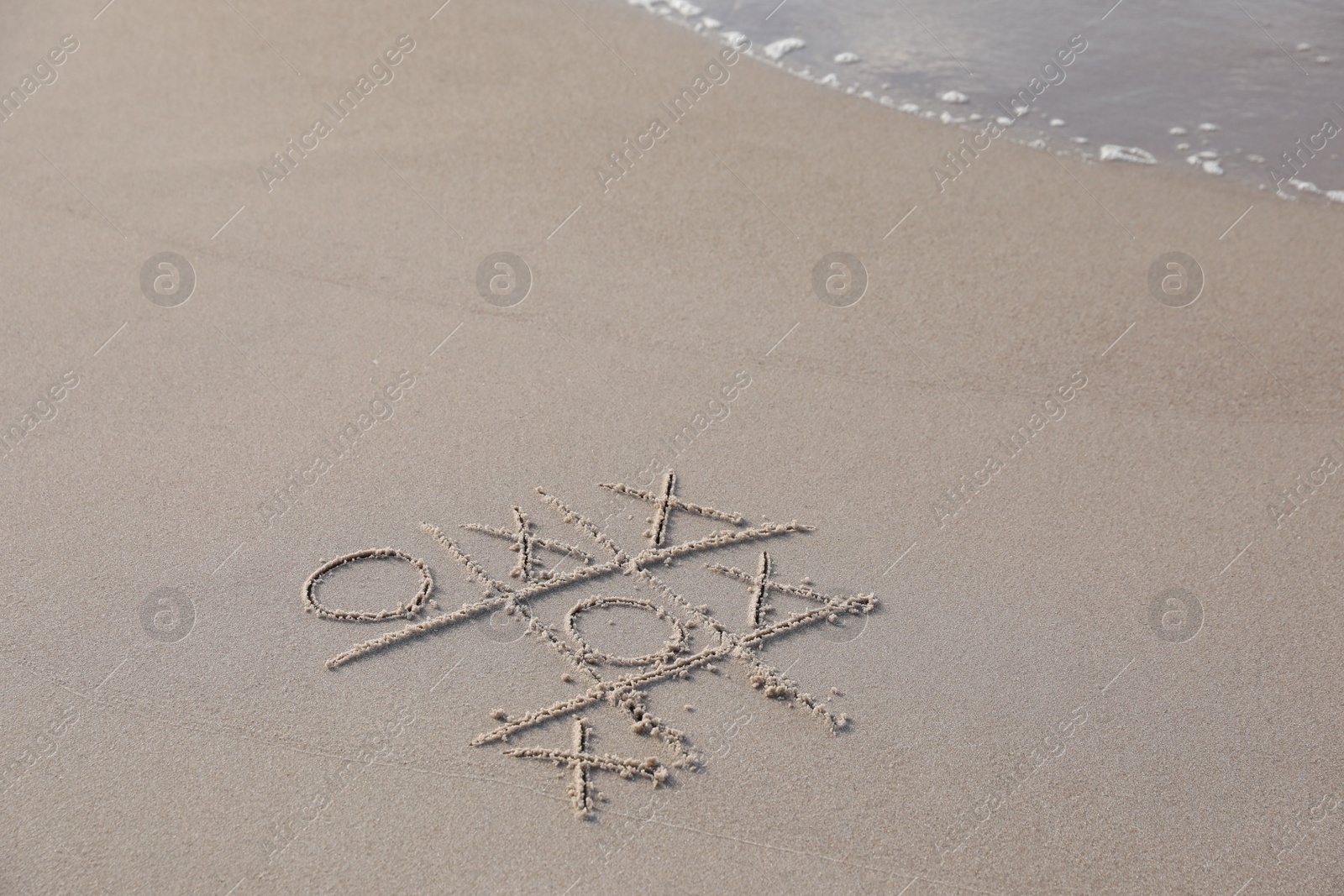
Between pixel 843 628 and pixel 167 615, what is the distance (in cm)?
216

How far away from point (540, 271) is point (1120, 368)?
2599mm

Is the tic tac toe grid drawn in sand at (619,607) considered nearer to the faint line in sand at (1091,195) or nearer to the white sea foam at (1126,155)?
the faint line in sand at (1091,195)

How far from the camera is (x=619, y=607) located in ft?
12.0

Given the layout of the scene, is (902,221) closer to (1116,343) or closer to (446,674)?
(1116,343)

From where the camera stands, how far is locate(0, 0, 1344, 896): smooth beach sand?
3033 mm

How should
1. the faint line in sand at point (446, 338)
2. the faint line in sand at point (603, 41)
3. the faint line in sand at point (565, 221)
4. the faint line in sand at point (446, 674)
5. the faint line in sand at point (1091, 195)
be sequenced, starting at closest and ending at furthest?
the faint line in sand at point (446, 674) → the faint line in sand at point (446, 338) → the faint line in sand at point (565, 221) → the faint line in sand at point (1091, 195) → the faint line in sand at point (603, 41)

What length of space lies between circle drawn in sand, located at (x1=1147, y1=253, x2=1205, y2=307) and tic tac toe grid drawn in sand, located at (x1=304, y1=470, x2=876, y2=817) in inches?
93.6

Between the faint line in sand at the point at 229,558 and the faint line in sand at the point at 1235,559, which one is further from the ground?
the faint line in sand at the point at 229,558

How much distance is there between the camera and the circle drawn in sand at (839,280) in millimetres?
5047

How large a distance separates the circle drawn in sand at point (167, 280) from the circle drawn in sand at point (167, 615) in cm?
176

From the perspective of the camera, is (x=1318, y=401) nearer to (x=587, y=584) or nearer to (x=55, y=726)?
(x=587, y=584)

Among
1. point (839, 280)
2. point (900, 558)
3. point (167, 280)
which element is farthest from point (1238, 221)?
point (167, 280)

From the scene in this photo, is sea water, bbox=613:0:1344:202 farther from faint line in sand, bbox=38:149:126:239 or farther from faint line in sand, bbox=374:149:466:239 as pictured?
faint line in sand, bbox=38:149:126:239

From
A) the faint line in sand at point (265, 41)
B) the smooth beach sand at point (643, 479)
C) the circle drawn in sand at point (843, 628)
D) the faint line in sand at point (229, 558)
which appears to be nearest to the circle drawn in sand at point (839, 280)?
the smooth beach sand at point (643, 479)
